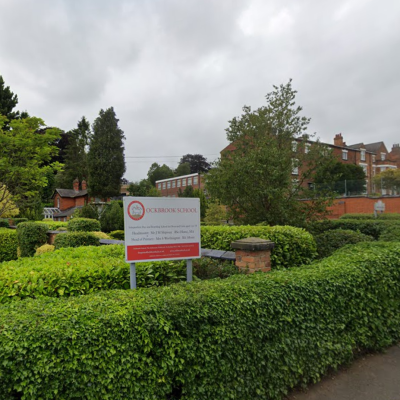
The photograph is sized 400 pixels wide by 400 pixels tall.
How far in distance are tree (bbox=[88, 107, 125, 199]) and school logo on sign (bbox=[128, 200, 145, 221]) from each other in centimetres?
4039

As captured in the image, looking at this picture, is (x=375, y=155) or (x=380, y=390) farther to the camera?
(x=375, y=155)

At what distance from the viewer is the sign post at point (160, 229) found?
3.45m

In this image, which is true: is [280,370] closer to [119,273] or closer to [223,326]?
[223,326]

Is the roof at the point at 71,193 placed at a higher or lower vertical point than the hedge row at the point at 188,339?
higher

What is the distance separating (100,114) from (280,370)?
46782 millimetres

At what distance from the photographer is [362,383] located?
331cm

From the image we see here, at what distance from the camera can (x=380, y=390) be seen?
3.18 meters

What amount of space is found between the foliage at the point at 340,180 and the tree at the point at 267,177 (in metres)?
0.37

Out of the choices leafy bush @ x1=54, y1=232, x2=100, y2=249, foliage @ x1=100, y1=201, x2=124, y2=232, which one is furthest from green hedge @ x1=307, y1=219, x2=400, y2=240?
foliage @ x1=100, y1=201, x2=124, y2=232

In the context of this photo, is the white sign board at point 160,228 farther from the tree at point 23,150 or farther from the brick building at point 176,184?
the brick building at point 176,184

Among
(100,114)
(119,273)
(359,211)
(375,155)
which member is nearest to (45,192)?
(100,114)

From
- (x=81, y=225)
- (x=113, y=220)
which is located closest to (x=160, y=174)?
(x=113, y=220)

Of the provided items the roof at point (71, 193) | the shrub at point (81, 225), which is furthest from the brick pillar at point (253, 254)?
the roof at point (71, 193)

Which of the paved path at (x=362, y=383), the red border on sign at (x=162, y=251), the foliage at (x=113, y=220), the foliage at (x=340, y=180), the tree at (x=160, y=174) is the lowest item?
the paved path at (x=362, y=383)
